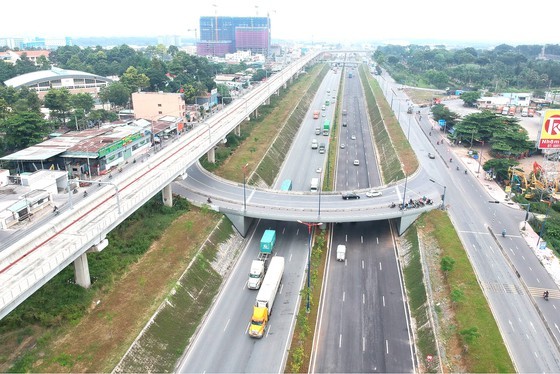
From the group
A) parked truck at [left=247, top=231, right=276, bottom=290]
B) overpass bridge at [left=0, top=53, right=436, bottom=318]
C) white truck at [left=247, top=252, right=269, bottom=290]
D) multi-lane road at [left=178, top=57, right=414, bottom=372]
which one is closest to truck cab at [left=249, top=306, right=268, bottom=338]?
multi-lane road at [left=178, top=57, right=414, bottom=372]

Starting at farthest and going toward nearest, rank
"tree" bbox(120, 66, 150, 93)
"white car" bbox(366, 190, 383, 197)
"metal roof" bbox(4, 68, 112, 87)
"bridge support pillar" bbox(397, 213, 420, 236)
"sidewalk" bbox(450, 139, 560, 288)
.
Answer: "tree" bbox(120, 66, 150, 93) → "metal roof" bbox(4, 68, 112, 87) → "white car" bbox(366, 190, 383, 197) → "bridge support pillar" bbox(397, 213, 420, 236) → "sidewalk" bbox(450, 139, 560, 288)

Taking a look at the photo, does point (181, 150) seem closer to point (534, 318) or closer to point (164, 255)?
point (164, 255)

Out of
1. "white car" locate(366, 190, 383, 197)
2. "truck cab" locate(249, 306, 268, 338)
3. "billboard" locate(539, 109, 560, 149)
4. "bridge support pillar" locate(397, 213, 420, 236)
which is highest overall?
"billboard" locate(539, 109, 560, 149)

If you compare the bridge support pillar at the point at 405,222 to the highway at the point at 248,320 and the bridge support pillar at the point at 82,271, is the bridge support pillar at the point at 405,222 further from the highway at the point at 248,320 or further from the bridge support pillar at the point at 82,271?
the bridge support pillar at the point at 82,271

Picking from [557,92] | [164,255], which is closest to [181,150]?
[164,255]

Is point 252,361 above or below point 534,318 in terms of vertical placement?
below

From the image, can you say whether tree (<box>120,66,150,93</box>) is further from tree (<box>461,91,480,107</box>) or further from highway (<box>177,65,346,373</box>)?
tree (<box>461,91,480,107</box>)
